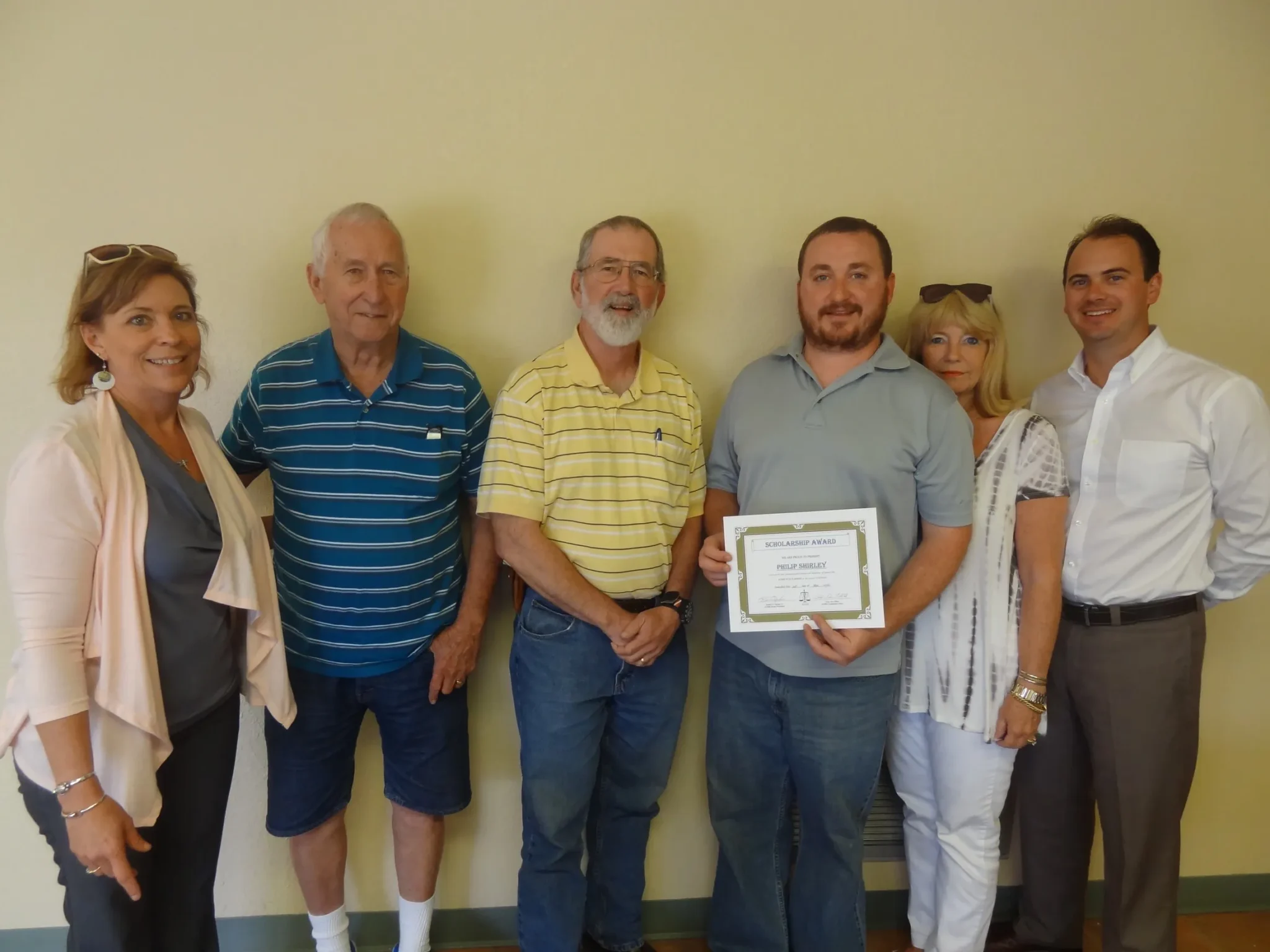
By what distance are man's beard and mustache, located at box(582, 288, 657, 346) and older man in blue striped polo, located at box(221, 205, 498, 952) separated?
37 cm

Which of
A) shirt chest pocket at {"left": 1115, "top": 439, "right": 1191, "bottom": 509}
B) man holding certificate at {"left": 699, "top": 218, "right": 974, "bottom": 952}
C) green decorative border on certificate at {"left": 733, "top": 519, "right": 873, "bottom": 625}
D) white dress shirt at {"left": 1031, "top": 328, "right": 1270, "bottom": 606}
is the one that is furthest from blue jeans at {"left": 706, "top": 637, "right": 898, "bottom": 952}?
shirt chest pocket at {"left": 1115, "top": 439, "right": 1191, "bottom": 509}

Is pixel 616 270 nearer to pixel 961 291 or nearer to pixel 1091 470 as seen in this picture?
pixel 961 291

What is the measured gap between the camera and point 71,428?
1271 millimetres

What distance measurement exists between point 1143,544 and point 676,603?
1.19 metres

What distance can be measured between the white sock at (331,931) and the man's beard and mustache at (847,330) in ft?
6.55

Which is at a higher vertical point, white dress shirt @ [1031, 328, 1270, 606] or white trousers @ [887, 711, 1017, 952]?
white dress shirt @ [1031, 328, 1270, 606]

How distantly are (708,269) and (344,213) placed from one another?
38.5 inches

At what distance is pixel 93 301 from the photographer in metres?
1.34

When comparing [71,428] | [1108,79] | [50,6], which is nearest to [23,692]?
[71,428]

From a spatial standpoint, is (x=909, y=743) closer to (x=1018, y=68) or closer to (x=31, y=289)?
(x=1018, y=68)

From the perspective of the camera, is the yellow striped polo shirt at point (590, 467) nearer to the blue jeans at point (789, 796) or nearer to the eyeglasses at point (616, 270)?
the eyeglasses at point (616, 270)

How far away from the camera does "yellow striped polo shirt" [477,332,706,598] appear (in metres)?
1.72

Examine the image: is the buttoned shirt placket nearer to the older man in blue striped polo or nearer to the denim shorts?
the older man in blue striped polo

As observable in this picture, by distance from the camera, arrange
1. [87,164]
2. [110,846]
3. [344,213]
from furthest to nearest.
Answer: [87,164] < [344,213] < [110,846]
